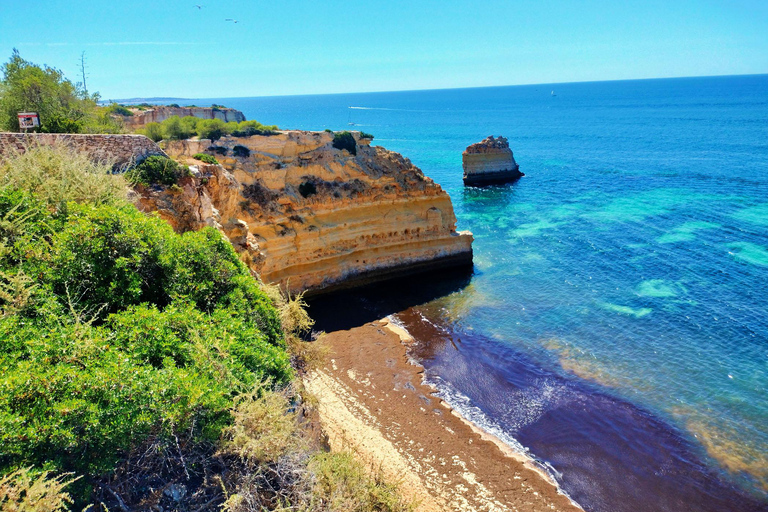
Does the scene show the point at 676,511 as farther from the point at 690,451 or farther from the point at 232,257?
the point at 232,257

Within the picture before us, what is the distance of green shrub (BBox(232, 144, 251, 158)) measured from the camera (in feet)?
→ 82.3

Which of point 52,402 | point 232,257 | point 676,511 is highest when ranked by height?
point 232,257

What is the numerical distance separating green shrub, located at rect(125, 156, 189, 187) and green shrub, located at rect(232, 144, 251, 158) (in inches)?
409

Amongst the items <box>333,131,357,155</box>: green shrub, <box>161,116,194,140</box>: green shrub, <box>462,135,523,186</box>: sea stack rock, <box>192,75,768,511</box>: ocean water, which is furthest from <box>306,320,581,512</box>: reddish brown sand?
<box>462,135,523,186</box>: sea stack rock

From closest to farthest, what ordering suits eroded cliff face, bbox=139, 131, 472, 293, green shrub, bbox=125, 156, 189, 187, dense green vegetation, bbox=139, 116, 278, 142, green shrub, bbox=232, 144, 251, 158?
green shrub, bbox=125, 156, 189, 187 < eroded cliff face, bbox=139, 131, 472, 293 < green shrub, bbox=232, 144, 251, 158 < dense green vegetation, bbox=139, 116, 278, 142

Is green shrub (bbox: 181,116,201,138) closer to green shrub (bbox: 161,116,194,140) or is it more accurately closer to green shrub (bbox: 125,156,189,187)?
green shrub (bbox: 161,116,194,140)

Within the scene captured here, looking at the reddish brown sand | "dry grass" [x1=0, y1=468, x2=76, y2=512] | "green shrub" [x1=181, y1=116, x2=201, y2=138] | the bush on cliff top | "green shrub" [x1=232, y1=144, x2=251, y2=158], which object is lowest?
the reddish brown sand

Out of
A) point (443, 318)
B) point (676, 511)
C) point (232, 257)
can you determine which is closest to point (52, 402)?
point (232, 257)

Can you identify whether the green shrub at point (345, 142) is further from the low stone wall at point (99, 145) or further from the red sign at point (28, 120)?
the red sign at point (28, 120)

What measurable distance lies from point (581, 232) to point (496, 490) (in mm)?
27397

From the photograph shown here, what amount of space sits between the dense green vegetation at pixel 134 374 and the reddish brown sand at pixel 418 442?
12.9 ft

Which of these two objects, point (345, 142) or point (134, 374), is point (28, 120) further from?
point (345, 142)

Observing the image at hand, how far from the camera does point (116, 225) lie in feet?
31.3

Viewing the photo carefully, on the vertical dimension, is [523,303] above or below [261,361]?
below
